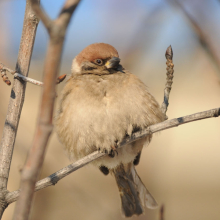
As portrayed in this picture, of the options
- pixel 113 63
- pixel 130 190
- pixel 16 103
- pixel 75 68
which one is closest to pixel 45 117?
pixel 16 103

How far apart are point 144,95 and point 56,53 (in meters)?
2.67

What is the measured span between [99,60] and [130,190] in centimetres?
190

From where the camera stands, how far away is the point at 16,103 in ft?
9.17

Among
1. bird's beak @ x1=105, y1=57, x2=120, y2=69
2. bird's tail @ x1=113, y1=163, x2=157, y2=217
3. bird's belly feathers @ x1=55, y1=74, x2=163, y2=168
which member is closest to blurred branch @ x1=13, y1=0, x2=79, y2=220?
bird's belly feathers @ x1=55, y1=74, x2=163, y2=168

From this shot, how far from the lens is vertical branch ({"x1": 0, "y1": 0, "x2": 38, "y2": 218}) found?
2637mm

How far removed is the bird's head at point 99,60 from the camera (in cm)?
391

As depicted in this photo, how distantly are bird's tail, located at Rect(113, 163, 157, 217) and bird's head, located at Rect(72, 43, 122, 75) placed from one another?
4.66 feet

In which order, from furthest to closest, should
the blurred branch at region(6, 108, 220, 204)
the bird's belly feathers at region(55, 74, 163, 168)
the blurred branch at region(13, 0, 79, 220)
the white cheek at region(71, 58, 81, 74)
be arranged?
1. the white cheek at region(71, 58, 81, 74)
2. the bird's belly feathers at region(55, 74, 163, 168)
3. the blurred branch at region(6, 108, 220, 204)
4. the blurred branch at region(13, 0, 79, 220)

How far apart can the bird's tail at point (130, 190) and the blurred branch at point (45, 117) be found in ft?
11.1

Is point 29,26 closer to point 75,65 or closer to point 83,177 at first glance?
point 75,65

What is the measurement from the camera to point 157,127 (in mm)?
2980

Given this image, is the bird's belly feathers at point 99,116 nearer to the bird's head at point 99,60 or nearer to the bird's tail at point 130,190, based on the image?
the bird's head at point 99,60

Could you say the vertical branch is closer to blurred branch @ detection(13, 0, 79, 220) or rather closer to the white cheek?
the white cheek

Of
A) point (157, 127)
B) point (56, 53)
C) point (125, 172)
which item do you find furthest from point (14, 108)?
point (125, 172)
